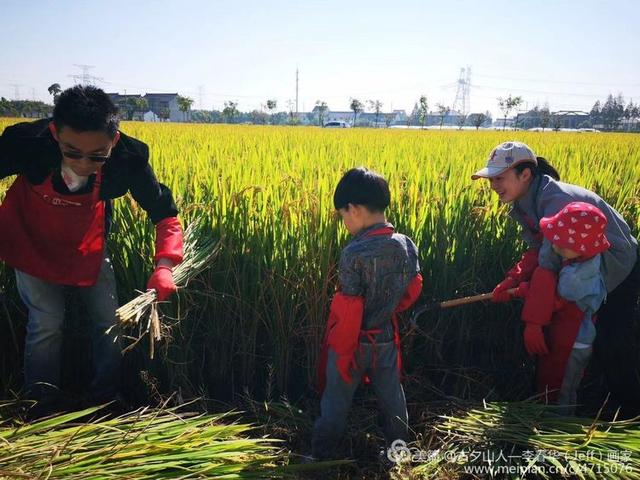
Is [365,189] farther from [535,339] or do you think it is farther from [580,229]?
[535,339]

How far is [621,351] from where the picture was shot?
1.98 m

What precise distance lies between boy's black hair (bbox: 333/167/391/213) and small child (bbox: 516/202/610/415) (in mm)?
681

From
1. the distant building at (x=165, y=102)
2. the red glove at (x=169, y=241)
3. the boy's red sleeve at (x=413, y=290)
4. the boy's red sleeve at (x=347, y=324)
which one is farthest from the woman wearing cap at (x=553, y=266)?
the distant building at (x=165, y=102)

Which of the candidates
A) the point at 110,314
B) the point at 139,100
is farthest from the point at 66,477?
the point at 139,100

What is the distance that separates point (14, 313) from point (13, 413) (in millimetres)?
556

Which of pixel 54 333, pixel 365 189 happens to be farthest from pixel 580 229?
pixel 54 333

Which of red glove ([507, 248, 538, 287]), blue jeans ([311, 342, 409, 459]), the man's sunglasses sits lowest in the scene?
blue jeans ([311, 342, 409, 459])

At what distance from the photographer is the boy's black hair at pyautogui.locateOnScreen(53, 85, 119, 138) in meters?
1.56

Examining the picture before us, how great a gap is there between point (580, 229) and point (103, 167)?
1.82 m

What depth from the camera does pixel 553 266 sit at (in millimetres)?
1884

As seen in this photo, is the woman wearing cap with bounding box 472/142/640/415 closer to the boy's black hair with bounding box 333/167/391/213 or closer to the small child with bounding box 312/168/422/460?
the small child with bounding box 312/168/422/460

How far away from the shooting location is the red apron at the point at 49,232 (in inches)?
67.9

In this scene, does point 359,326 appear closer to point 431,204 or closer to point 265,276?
point 265,276

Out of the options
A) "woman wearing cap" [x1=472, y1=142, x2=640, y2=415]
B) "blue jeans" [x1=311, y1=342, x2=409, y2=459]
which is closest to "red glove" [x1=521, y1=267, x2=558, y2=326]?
"woman wearing cap" [x1=472, y1=142, x2=640, y2=415]
